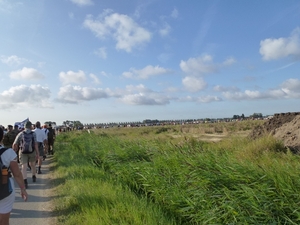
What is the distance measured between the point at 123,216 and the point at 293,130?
1013cm

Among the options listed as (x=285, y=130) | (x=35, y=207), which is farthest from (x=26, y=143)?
(x=285, y=130)

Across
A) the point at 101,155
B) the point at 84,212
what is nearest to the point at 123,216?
the point at 84,212

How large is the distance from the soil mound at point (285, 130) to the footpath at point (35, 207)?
326 inches

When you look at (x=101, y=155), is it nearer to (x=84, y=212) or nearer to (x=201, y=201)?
(x=84, y=212)

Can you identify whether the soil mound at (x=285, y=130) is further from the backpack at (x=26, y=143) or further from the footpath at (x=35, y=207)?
the backpack at (x=26, y=143)

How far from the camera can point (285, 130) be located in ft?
42.1

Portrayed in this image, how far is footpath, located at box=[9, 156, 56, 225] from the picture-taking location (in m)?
5.62

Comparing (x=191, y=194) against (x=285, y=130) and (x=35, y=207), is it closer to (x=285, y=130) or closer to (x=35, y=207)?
(x=35, y=207)

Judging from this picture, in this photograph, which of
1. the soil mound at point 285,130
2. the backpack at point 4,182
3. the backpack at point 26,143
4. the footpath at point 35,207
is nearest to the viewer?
the backpack at point 4,182

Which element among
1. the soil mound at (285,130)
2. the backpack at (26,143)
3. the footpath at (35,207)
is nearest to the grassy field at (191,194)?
the footpath at (35,207)

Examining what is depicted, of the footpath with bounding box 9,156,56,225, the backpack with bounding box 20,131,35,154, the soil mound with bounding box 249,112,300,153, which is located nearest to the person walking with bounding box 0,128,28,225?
the footpath with bounding box 9,156,56,225

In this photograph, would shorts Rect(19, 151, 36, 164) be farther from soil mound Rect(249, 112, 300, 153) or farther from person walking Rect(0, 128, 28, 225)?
soil mound Rect(249, 112, 300, 153)

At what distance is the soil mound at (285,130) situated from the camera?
36.0 feet

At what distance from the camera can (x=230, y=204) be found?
418cm
